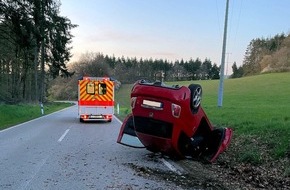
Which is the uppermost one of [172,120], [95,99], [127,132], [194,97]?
[194,97]

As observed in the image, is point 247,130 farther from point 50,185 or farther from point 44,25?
point 44,25

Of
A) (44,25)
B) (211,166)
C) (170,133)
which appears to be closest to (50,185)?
(170,133)

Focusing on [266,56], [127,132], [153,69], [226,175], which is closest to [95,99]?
[127,132]

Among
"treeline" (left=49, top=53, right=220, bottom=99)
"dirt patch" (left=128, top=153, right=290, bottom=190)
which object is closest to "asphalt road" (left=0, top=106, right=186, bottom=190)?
"dirt patch" (left=128, top=153, right=290, bottom=190)

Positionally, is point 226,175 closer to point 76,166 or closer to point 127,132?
point 127,132

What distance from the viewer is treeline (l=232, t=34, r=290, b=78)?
313 ft

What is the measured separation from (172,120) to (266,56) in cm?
10688

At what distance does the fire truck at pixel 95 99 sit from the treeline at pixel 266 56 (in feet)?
265

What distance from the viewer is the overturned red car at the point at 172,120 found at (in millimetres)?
7418

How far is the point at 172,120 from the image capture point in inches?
294

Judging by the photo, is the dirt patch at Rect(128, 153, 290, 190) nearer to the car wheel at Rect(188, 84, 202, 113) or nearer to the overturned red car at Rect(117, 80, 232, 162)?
the overturned red car at Rect(117, 80, 232, 162)

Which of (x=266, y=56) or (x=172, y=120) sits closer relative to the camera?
(x=172, y=120)

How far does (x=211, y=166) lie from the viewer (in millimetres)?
8250

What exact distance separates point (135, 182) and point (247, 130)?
6.22 meters
